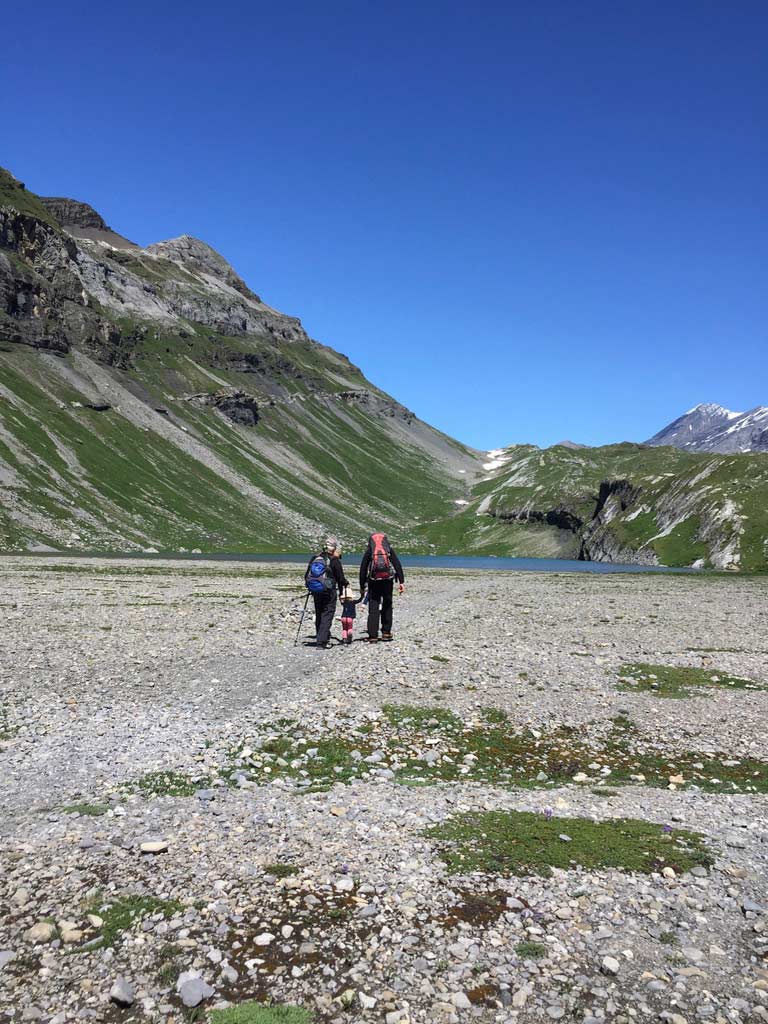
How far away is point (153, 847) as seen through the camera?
9.58 m

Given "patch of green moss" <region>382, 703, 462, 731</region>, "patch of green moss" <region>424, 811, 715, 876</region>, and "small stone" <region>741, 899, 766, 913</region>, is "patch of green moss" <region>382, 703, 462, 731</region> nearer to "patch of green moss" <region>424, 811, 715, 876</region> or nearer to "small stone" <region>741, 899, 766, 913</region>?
"patch of green moss" <region>424, 811, 715, 876</region>

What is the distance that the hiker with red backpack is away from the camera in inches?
1058

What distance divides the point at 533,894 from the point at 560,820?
2529 mm

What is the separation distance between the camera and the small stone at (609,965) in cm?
722

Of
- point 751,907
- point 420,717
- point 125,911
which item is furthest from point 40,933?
point 420,717

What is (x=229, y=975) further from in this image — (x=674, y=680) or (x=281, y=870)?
(x=674, y=680)

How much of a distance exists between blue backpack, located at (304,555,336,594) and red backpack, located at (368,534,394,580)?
79.8 inches

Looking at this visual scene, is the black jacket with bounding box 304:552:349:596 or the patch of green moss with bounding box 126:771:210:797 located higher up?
the black jacket with bounding box 304:552:349:596

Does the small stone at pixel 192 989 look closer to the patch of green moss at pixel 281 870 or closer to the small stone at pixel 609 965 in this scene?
the patch of green moss at pixel 281 870

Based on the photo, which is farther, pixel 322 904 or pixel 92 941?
pixel 322 904

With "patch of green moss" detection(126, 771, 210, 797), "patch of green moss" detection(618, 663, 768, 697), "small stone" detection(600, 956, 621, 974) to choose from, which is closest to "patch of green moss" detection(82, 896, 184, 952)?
"patch of green moss" detection(126, 771, 210, 797)

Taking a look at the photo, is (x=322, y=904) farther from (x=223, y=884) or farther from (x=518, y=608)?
(x=518, y=608)

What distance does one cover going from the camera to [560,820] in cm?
1100

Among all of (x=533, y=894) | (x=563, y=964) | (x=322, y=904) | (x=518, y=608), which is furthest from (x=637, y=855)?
(x=518, y=608)
